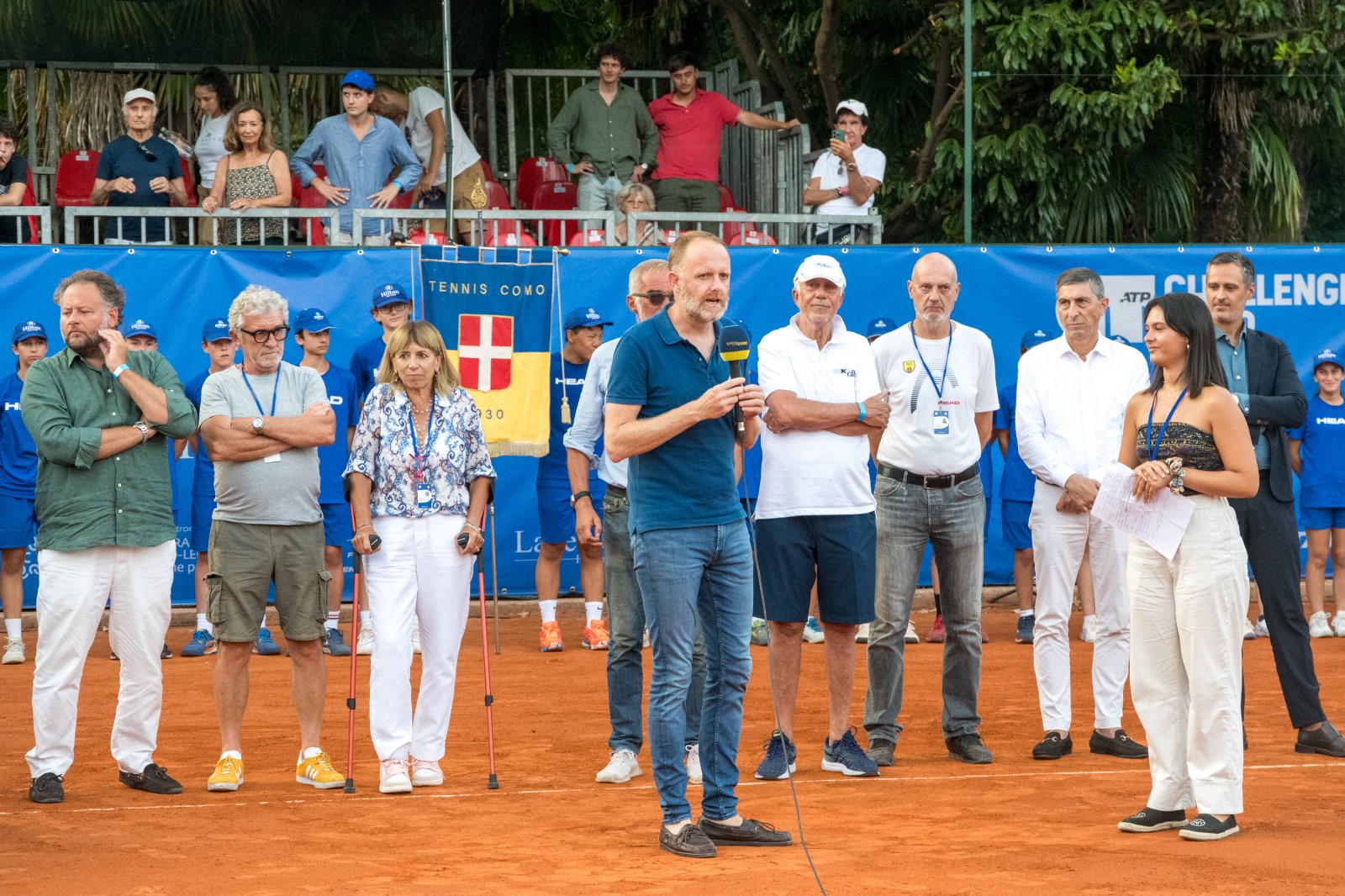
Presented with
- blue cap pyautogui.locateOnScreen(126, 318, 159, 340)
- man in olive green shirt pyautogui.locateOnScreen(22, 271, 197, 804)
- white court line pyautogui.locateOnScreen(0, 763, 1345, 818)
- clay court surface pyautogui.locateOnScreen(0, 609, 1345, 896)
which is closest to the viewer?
clay court surface pyautogui.locateOnScreen(0, 609, 1345, 896)

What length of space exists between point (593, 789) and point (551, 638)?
152 inches

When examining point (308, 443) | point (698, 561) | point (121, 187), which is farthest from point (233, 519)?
point (121, 187)

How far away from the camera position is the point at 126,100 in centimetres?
1266

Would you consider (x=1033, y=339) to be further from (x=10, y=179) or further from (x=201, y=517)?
(x=10, y=179)

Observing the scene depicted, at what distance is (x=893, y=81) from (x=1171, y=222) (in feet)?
10.0

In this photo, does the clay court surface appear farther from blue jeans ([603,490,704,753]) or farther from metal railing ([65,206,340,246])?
metal railing ([65,206,340,246])

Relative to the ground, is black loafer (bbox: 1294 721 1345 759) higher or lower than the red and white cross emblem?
lower

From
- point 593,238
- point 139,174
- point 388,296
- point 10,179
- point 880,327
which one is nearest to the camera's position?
point 388,296

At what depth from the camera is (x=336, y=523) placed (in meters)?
10.5

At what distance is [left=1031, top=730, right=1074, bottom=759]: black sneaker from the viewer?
23.7 ft

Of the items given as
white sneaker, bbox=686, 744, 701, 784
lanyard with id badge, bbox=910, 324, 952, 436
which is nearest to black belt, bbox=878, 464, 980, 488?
lanyard with id badge, bbox=910, 324, 952, 436

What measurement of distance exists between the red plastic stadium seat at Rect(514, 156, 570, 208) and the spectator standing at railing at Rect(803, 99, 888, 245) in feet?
7.31

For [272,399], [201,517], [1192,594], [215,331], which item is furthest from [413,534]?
[201,517]

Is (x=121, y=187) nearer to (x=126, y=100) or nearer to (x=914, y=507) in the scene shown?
(x=126, y=100)
